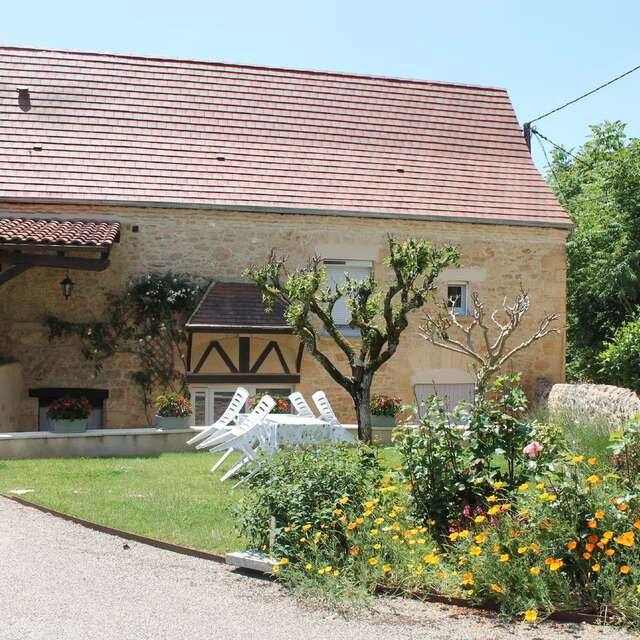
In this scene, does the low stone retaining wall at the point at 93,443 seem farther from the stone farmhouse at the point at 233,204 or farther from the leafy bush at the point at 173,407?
the stone farmhouse at the point at 233,204

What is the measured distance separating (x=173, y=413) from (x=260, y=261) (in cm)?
374

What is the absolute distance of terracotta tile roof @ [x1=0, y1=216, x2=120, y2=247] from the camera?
11.5 m

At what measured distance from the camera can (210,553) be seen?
616cm

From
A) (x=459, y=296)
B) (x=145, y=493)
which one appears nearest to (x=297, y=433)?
(x=145, y=493)

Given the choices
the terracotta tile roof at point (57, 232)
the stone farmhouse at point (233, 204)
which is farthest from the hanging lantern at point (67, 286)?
the terracotta tile roof at point (57, 232)

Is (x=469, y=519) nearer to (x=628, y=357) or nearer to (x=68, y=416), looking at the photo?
(x=68, y=416)

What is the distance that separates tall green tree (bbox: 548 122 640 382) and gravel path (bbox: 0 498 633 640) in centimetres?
1247

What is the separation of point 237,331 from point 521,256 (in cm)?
571

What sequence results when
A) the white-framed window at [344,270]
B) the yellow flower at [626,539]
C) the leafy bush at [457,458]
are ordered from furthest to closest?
1. the white-framed window at [344,270]
2. the leafy bush at [457,458]
3. the yellow flower at [626,539]

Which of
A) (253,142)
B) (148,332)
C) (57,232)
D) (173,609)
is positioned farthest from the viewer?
(253,142)

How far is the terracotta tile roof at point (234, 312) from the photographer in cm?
1302

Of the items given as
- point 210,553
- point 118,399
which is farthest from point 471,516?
point 118,399

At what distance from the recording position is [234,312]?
1330cm

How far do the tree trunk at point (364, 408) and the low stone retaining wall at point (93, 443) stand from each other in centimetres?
291
